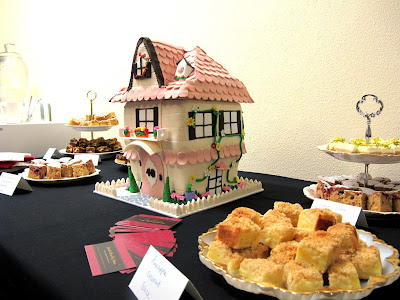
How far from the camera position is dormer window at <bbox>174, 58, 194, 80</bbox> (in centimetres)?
140

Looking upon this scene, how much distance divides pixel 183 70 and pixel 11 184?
1027 millimetres

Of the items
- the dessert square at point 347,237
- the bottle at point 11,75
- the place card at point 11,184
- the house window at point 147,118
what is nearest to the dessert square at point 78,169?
the place card at point 11,184

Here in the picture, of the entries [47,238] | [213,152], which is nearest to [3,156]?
[47,238]

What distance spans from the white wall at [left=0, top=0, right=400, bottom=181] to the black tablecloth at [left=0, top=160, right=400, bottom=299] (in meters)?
0.39

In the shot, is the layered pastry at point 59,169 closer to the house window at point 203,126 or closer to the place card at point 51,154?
the place card at point 51,154

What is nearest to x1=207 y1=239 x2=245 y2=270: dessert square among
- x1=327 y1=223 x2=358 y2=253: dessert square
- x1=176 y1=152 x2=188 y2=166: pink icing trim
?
x1=327 y1=223 x2=358 y2=253: dessert square

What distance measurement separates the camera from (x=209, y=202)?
1399mm

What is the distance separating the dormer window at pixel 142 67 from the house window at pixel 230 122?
0.38 m

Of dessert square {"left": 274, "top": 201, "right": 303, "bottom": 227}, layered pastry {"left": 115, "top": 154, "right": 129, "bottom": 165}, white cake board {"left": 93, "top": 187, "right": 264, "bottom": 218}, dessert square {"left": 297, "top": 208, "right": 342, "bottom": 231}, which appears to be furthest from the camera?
layered pastry {"left": 115, "top": 154, "right": 129, "bottom": 165}

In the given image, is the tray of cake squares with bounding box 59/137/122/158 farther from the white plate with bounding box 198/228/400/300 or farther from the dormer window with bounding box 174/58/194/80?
the white plate with bounding box 198/228/400/300

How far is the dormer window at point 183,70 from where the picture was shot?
1398 mm

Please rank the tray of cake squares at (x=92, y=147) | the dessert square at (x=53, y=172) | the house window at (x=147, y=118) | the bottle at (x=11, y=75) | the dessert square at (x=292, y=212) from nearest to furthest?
the dessert square at (x=292, y=212) < the house window at (x=147, y=118) < the dessert square at (x=53, y=172) < the tray of cake squares at (x=92, y=147) < the bottle at (x=11, y=75)

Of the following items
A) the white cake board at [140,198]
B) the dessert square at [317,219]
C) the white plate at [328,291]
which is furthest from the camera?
the white cake board at [140,198]

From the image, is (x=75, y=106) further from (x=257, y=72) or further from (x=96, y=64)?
(x=257, y=72)
